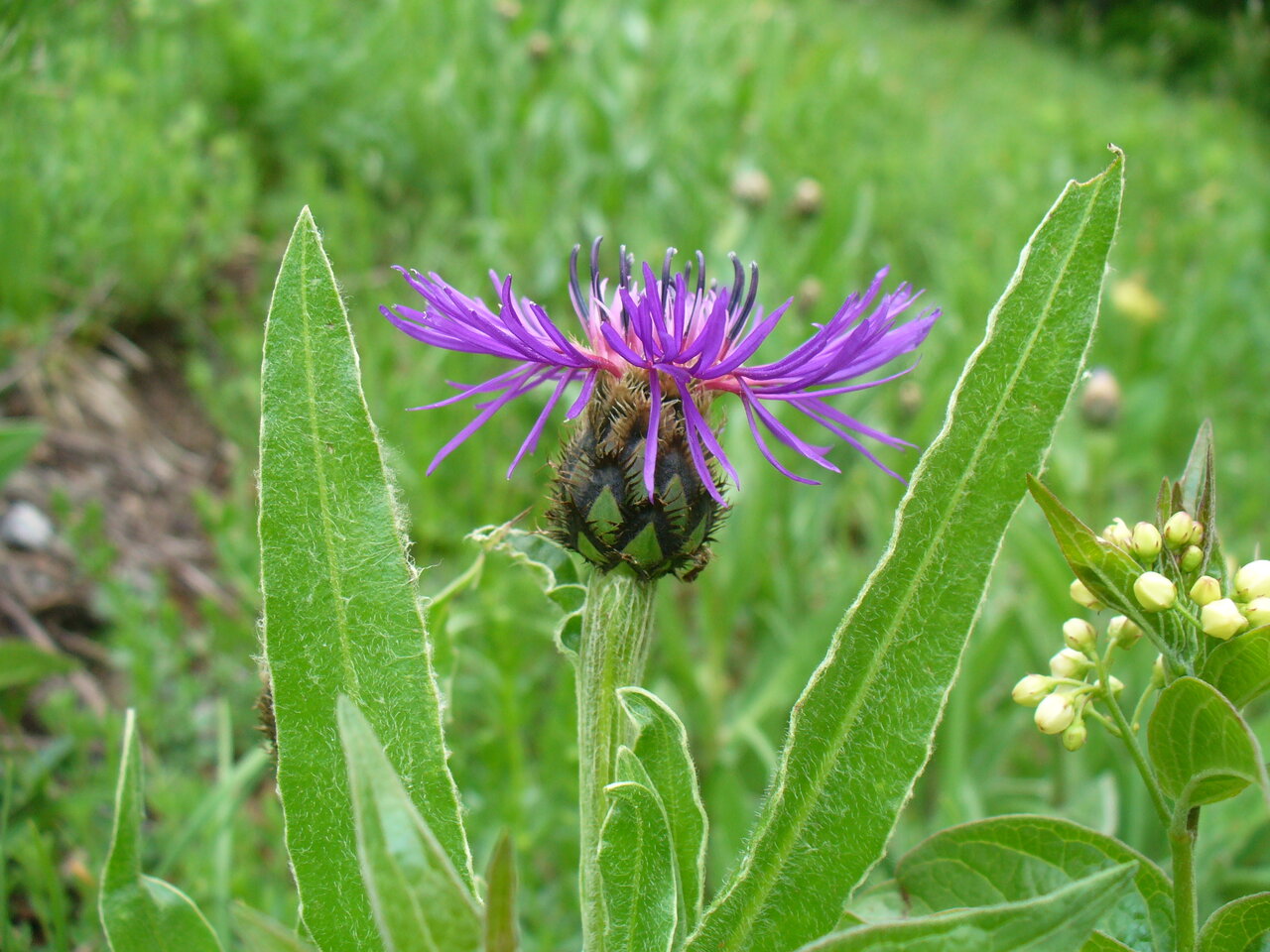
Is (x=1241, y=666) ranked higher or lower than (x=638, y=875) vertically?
higher

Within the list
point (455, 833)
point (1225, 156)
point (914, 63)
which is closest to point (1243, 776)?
point (455, 833)

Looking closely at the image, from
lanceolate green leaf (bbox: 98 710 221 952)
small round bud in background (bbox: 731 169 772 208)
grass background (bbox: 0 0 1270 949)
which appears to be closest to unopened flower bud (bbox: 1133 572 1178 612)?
grass background (bbox: 0 0 1270 949)

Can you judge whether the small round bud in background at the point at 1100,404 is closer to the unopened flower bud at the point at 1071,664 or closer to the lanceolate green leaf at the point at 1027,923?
the unopened flower bud at the point at 1071,664

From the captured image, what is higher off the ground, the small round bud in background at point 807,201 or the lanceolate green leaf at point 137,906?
the small round bud in background at point 807,201

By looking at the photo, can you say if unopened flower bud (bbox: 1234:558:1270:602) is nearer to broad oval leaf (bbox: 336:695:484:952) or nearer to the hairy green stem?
the hairy green stem

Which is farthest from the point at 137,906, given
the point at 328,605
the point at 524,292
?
the point at 524,292

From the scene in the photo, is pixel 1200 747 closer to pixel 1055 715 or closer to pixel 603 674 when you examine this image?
pixel 1055 715

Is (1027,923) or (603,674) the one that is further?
(603,674)

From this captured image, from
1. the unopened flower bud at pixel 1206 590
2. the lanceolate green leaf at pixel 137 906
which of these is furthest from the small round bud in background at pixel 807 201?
the lanceolate green leaf at pixel 137 906
